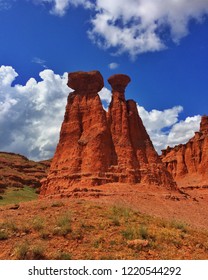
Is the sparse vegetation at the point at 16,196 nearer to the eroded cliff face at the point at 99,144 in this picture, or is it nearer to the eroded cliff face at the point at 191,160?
the eroded cliff face at the point at 99,144

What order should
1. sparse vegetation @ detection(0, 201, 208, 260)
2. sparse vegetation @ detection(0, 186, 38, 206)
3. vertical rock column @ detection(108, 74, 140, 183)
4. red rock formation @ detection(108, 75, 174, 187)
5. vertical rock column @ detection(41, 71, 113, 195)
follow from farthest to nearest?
sparse vegetation @ detection(0, 186, 38, 206) → red rock formation @ detection(108, 75, 174, 187) → vertical rock column @ detection(108, 74, 140, 183) → vertical rock column @ detection(41, 71, 113, 195) → sparse vegetation @ detection(0, 201, 208, 260)

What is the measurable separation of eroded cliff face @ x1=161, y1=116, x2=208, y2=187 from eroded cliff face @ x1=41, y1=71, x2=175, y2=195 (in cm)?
3125

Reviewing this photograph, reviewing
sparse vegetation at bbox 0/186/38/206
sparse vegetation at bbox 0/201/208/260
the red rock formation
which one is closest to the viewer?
sparse vegetation at bbox 0/201/208/260

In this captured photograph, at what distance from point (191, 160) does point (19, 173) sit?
118 ft

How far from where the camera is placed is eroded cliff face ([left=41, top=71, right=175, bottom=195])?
115 feet

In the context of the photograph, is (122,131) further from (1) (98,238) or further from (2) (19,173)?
(2) (19,173)

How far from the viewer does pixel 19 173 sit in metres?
72.8

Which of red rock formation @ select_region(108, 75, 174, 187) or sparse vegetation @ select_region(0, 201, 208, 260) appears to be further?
red rock formation @ select_region(108, 75, 174, 187)

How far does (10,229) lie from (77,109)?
25765 mm

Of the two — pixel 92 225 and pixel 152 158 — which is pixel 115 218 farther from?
pixel 152 158

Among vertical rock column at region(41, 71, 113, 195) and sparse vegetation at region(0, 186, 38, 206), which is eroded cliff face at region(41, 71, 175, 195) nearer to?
vertical rock column at region(41, 71, 113, 195)

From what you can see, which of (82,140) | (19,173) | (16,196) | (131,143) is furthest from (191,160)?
(82,140)

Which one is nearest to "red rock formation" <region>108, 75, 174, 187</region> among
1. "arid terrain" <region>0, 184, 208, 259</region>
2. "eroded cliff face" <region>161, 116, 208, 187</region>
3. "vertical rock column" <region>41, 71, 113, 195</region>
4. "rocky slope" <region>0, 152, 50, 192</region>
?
"vertical rock column" <region>41, 71, 113, 195</region>

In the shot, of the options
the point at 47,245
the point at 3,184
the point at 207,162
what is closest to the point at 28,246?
the point at 47,245
